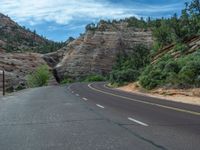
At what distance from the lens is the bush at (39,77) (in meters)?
114

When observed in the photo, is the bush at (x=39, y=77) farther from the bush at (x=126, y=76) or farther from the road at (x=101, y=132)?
the road at (x=101, y=132)

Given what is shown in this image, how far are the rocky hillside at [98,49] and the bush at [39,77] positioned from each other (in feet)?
54.5

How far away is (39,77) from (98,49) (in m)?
32.3

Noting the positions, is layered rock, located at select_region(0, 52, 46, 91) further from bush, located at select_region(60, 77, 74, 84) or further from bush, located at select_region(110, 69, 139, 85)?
bush, located at select_region(110, 69, 139, 85)

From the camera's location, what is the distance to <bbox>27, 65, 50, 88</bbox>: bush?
113656 mm

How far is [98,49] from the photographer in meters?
145

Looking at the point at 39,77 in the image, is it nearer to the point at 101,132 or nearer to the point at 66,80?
the point at 66,80

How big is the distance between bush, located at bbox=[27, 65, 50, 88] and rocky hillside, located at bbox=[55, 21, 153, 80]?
16609 mm

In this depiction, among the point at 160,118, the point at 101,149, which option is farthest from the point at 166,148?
the point at 160,118

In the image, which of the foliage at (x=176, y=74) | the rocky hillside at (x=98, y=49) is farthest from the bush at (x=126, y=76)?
the rocky hillside at (x=98, y=49)

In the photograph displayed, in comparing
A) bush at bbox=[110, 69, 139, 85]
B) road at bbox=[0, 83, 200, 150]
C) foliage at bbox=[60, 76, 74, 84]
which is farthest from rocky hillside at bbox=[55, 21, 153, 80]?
road at bbox=[0, 83, 200, 150]

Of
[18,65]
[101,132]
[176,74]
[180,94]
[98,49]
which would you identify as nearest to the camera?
[101,132]

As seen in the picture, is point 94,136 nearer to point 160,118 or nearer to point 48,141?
point 48,141

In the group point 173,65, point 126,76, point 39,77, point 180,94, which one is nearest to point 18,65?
point 39,77
